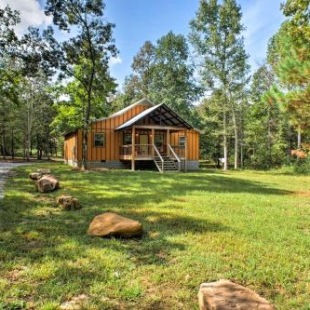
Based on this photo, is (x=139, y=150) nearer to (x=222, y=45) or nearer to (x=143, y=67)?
(x=222, y=45)

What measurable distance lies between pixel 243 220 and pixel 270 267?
268cm

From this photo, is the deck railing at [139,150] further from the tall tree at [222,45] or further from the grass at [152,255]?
the grass at [152,255]

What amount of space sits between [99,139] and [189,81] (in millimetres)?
16398

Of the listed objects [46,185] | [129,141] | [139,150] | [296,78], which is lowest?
[46,185]

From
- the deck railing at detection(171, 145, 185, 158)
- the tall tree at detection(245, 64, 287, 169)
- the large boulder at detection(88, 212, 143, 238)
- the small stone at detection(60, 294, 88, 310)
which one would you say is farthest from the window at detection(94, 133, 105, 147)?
the small stone at detection(60, 294, 88, 310)

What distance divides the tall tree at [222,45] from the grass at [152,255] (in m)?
20.2

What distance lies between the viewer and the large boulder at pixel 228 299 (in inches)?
122

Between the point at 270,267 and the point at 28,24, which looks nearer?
the point at 270,267

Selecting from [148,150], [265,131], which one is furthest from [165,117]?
[265,131]

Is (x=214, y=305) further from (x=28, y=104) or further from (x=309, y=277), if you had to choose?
(x=28, y=104)

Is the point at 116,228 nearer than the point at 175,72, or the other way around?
the point at 116,228

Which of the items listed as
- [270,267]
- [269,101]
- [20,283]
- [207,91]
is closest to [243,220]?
[270,267]

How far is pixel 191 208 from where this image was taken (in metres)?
8.36

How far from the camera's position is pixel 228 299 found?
317 cm
